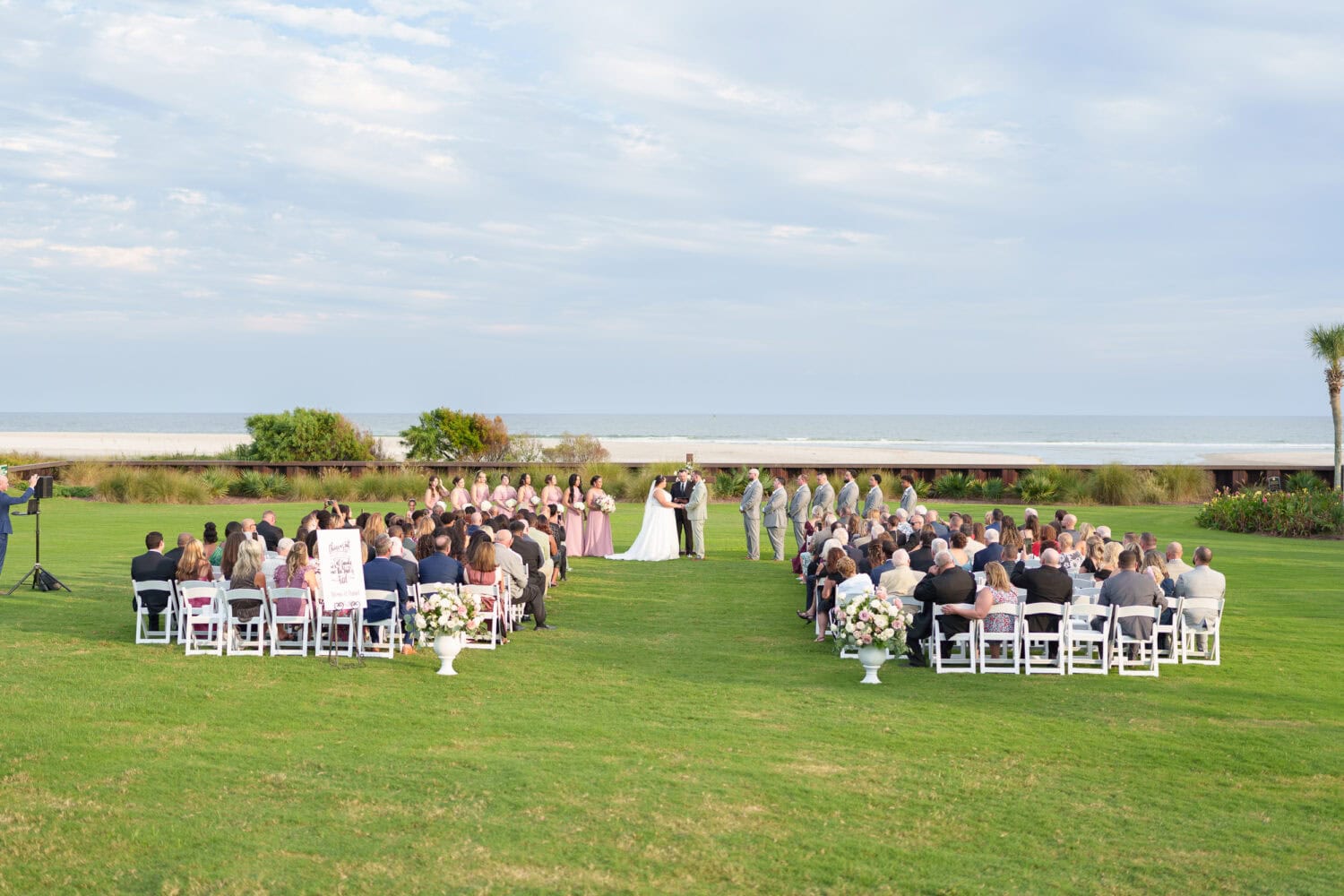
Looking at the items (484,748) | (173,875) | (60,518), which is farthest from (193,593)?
(60,518)

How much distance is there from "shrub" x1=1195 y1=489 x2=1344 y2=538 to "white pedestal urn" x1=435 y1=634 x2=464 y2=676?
23.2m

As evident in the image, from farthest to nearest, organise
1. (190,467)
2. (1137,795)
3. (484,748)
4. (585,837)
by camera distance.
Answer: (190,467)
(484,748)
(1137,795)
(585,837)

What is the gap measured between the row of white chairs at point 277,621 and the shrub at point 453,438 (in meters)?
33.4

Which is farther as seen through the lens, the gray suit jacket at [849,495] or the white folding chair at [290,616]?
the gray suit jacket at [849,495]

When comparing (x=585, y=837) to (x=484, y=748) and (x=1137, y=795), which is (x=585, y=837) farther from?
(x=1137, y=795)

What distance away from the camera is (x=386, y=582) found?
44.2 feet

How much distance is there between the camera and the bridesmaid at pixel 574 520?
23781 mm

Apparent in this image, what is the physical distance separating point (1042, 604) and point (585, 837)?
690 cm

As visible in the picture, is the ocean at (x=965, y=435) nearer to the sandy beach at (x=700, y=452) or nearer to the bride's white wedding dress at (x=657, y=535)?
the sandy beach at (x=700, y=452)

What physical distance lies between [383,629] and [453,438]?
3467 cm

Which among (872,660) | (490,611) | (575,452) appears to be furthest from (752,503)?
(575,452)

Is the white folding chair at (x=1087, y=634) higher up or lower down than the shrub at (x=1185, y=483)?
lower down

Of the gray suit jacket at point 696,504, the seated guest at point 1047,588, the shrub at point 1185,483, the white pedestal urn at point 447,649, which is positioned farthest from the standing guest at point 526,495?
the shrub at point 1185,483

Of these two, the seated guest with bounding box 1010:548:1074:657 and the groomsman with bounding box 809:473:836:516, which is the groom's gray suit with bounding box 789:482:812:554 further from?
the seated guest with bounding box 1010:548:1074:657
